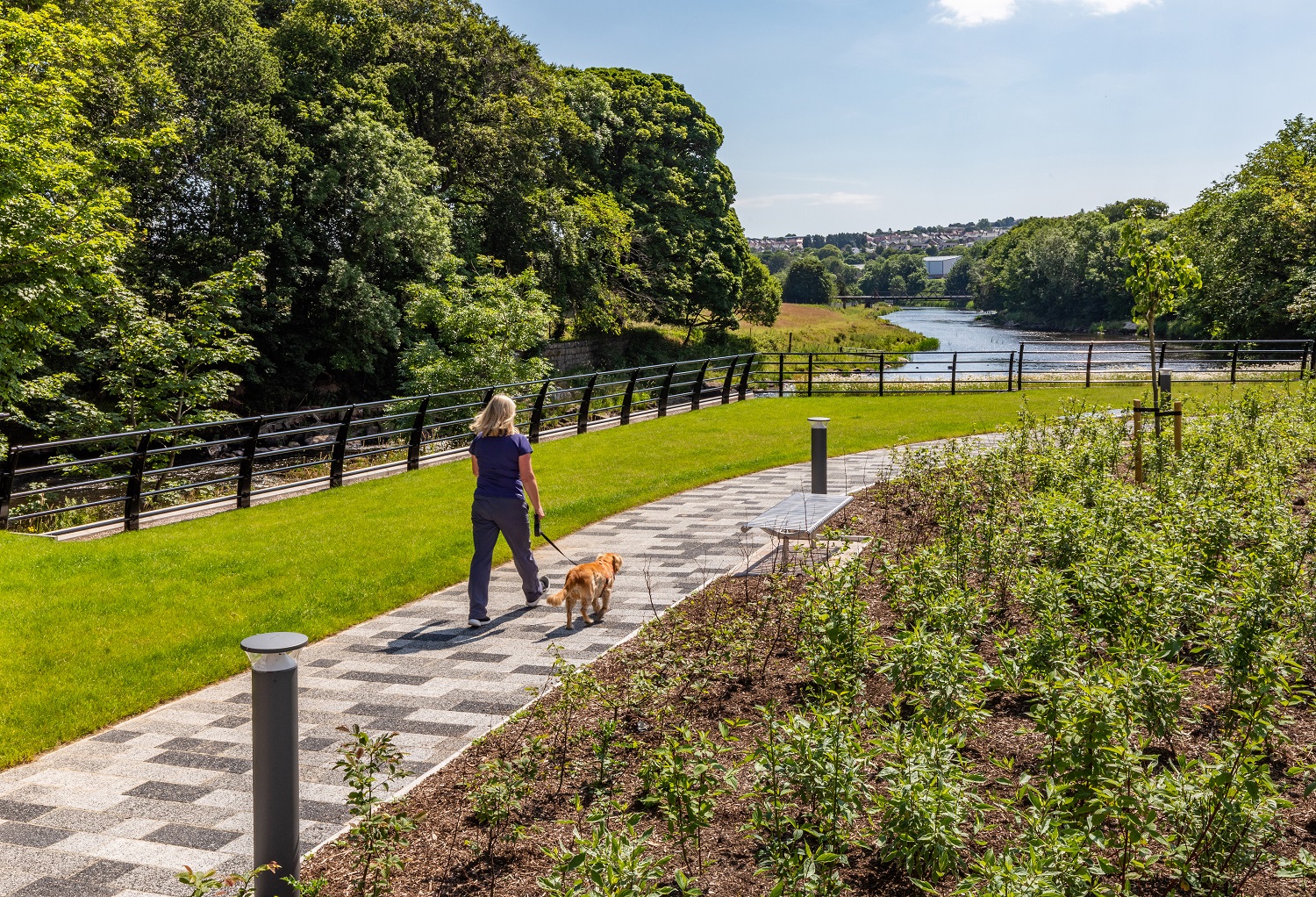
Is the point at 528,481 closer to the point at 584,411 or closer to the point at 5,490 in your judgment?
the point at 5,490

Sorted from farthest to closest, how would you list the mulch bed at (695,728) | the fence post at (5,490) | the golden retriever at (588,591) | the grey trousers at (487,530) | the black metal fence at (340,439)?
the black metal fence at (340,439) < the fence post at (5,490) < the grey trousers at (487,530) < the golden retriever at (588,591) < the mulch bed at (695,728)

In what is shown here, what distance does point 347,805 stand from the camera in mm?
4426

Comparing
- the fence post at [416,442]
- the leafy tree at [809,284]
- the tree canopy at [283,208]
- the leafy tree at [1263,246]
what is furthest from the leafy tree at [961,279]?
the fence post at [416,442]

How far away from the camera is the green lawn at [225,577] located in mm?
6227

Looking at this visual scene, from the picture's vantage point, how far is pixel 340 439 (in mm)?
13344

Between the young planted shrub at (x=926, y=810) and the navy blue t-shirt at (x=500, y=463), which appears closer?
the young planted shrub at (x=926, y=810)

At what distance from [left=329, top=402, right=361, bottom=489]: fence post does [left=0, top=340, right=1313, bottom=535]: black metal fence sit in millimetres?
21

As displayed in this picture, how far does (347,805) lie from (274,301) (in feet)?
82.1

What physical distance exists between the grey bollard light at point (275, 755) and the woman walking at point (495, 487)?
12.7 feet

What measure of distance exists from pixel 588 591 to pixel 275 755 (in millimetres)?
3884

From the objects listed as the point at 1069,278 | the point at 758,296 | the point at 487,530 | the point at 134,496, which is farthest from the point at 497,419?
the point at 1069,278

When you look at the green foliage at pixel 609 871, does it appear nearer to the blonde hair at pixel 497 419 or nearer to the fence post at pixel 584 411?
the blonde hair at pixel 497 419

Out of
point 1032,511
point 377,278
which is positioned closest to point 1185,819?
point 1032,511

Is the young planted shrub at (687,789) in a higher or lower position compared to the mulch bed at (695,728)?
higher
